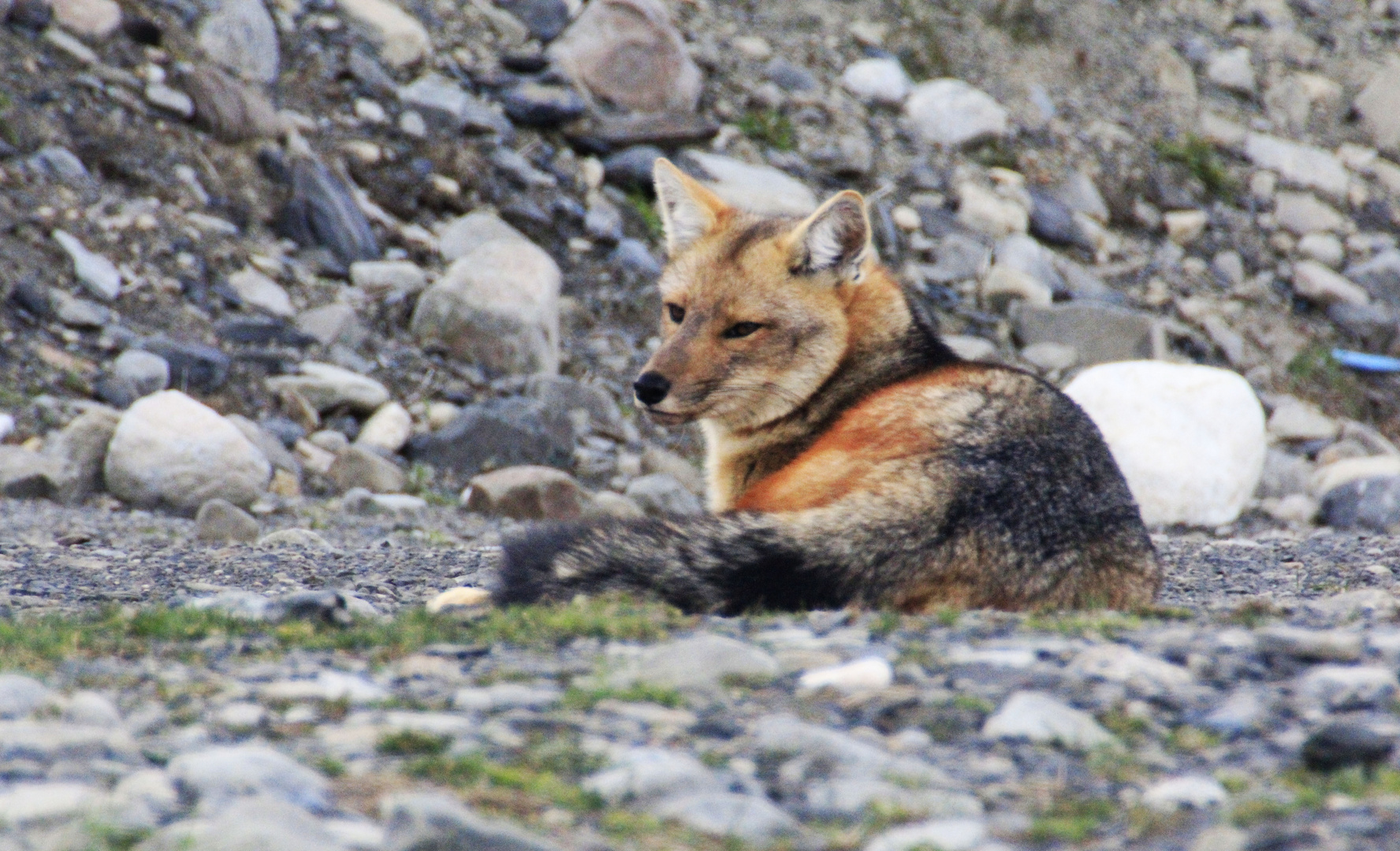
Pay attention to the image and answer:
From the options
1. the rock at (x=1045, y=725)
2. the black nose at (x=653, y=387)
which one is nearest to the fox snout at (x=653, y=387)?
the black nose at (x=653, y=387)

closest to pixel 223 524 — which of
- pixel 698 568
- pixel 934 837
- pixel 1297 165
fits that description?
pixel 698 568

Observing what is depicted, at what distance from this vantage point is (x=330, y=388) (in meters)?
9.44

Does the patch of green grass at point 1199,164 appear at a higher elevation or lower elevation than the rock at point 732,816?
higher

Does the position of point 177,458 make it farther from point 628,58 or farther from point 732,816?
point 732,816

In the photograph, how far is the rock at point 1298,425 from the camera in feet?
39.9

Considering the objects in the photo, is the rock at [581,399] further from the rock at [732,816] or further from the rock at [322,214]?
the rock at [732,816]

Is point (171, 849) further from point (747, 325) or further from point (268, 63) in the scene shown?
point (268, 63)

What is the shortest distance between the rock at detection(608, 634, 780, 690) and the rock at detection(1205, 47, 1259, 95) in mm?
15149

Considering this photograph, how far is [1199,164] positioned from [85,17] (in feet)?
39.2

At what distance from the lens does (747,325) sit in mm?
5984

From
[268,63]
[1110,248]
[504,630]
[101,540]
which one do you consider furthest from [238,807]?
[1110,248]

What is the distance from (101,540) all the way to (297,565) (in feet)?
4.58

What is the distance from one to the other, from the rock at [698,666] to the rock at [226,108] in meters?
8.64

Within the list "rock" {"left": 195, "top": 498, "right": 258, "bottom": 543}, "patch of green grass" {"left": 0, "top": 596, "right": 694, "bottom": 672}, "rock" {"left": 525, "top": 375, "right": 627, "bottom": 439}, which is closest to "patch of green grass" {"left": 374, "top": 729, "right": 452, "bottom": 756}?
"patch of green grass" {"left": 0, "top": 596, "right": 694, "bottom": 672}
